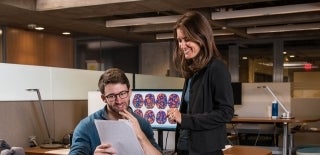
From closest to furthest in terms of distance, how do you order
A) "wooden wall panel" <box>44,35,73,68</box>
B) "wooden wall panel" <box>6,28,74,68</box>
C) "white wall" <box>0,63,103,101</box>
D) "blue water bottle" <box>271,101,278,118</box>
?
"white wall" <box>0,63,103,101</box>
"blue water bottle" <box>271,101,278,118</box>
"wooden wall panel" <box>6,28,74,68</box>
"wooden wall panel" <box>44,35,73,68</box>

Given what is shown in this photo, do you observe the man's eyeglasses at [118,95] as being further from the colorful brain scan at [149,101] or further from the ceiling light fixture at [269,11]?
the ceiling light fixture at [269,11]

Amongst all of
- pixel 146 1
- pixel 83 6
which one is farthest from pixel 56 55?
pixel 146 1

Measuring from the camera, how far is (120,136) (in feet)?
4.59

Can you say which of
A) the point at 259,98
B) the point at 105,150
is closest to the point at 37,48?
the point at 259,98

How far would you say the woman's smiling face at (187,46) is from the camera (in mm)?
1564

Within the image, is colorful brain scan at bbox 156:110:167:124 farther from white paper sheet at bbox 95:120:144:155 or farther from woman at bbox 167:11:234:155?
white paper sheet at bbox 95:120:144:155

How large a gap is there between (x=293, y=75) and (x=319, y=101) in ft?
7.15

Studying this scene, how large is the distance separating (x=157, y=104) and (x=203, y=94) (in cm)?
139

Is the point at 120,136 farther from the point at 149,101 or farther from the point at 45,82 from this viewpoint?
the point at 45,82

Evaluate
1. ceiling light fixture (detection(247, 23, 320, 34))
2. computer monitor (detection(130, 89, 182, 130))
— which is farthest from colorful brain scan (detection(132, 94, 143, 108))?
ceiling light fixture (detection(247, 23, 320, 34))

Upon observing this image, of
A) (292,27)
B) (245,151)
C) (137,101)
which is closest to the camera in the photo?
(245,151)

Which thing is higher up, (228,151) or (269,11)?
(269,11)

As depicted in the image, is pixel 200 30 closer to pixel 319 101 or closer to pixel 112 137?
pixel 112 137

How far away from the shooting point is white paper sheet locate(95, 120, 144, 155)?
4.47 feet
